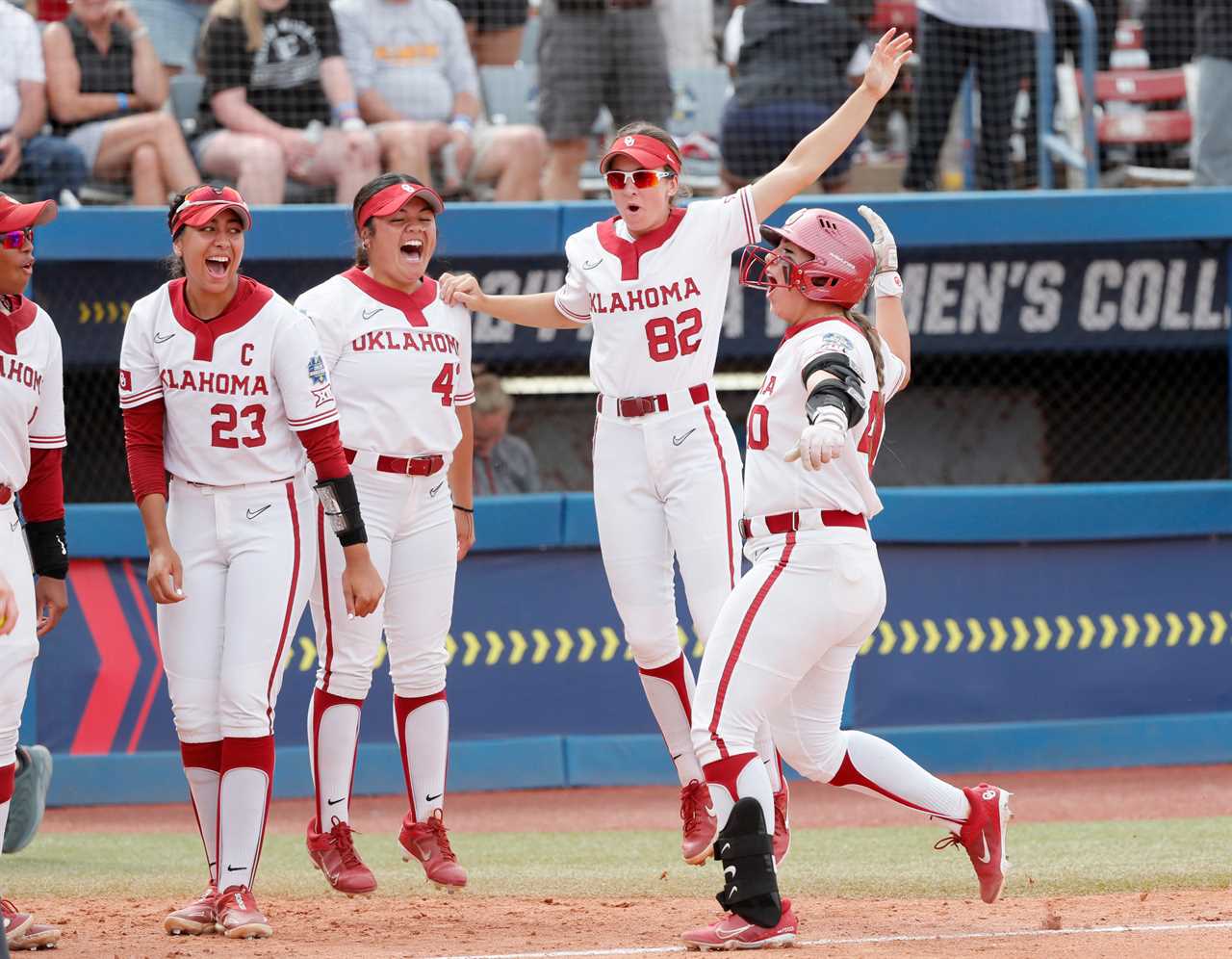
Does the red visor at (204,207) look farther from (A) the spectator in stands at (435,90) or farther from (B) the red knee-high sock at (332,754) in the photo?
(A) the spectator in stands at (435,90)

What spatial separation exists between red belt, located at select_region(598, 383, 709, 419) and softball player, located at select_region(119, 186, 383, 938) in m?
0.91

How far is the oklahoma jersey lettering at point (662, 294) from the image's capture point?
16.4 feet

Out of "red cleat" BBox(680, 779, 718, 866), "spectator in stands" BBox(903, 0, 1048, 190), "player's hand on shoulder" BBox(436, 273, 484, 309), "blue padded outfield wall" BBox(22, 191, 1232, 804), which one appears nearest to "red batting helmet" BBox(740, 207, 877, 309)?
"player's hand on shoulder" BBox(436, 273, 484, 309)

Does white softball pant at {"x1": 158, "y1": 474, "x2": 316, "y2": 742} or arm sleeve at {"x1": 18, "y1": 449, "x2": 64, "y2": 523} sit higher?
arm sleeve at {"x1": 18, "y1": 449, "x2": 64, "y2": 523}

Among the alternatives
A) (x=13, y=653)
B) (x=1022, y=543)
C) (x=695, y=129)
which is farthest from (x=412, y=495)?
(x=695, y=129)

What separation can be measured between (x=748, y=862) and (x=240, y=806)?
1349mm

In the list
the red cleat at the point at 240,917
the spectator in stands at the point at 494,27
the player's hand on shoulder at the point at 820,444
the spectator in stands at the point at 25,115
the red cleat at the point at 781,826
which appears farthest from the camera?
the spectator in stands at the point at 494,27

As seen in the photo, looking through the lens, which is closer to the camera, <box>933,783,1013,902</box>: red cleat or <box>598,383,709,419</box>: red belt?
<box>933,783,1013,902</box>: red cleat

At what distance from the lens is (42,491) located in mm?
4453

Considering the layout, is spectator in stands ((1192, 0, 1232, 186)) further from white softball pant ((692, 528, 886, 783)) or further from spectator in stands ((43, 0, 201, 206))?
white softball pant ((692, 528, 886, 783))

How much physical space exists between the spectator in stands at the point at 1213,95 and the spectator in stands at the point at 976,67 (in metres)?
0.81

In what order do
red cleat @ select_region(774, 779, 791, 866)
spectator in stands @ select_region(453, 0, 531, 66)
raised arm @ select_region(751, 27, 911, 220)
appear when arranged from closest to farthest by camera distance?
red cleat @ select_region(774, 779, 791, 866) < raised arm @ select_region(751, 27, 911, 220) < spectator in stands @ select_region(453, 0, 531, 66)

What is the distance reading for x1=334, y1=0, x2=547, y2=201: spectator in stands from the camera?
8.64 m

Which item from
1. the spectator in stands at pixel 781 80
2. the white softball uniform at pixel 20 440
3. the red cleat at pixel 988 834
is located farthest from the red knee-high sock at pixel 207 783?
the spectator in stands at pixel 781 80
